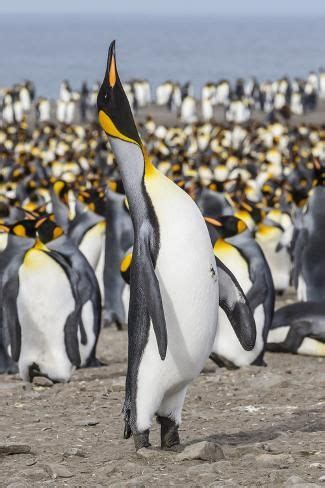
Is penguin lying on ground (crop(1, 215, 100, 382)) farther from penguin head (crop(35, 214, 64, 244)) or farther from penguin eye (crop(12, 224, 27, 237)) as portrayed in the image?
penguin head (crop(35, 214, 64, 244))

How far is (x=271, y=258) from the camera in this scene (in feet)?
37.4

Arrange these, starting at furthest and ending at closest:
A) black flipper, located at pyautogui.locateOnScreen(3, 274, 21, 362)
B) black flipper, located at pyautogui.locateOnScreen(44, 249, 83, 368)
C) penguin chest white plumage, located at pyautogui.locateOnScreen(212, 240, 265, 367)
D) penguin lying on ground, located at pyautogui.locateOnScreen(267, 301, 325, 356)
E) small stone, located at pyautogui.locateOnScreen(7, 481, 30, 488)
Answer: penguin lying on ground, located at pyautogui.locateOnScreen(267, 301, 325, 356)
penguin chest white plumage, located at pyautogui.locateOnScreen(212, 240, 265, 367)
black flipper, located at pyautogui.locateOnScreen(44, 249, 83, 368)
black flipper, located at pyautogui.locateOnScreen(3, 274, 21, 362)
small stone, located at pyautogui.locateOnScreen(7, 481, 30, 488)

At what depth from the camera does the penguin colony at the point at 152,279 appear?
148 inches

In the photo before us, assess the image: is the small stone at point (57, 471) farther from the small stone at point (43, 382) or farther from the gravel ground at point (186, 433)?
the small stone at point (43, 382)

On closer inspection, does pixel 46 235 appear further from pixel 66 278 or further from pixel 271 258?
pixel 271 258

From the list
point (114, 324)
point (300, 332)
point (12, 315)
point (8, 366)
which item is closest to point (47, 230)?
point (8, 366)

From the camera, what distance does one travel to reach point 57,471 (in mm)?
3656

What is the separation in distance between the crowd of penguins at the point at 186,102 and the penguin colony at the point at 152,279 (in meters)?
A: 24.1

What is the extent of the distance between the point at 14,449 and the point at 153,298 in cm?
93

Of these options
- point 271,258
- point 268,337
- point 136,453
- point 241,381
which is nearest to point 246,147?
point 271,258

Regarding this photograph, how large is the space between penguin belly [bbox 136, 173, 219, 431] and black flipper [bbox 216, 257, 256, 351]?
0.59 ft

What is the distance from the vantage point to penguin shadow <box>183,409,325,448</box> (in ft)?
13.5

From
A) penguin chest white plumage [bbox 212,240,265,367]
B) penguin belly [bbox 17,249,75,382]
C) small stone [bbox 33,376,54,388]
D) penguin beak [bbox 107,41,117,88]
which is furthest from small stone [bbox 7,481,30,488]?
penguin chest white plumage [bbox 212,240,265,367]

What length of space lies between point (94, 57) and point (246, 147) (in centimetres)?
11089
